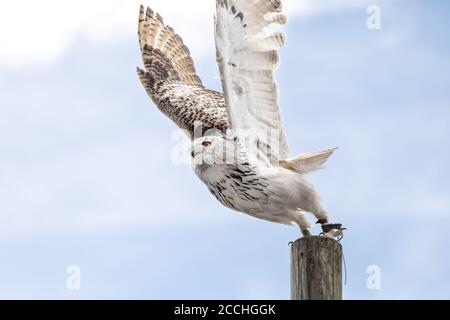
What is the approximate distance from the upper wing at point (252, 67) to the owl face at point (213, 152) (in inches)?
10.8

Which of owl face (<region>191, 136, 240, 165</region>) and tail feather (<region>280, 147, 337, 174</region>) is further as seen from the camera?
tail feather (<region>280, 147, 337, 174</region>)

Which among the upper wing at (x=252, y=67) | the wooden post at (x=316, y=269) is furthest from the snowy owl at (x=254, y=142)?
the wooden post at (x=316, y=269)

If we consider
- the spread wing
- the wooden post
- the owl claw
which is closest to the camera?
the wooden post

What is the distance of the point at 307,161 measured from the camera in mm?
9523

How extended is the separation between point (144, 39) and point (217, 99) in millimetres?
1707

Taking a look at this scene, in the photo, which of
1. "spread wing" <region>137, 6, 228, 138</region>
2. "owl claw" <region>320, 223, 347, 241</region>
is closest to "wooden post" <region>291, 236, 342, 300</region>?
"owl claw" <region>320, 223, 347, 241</region>

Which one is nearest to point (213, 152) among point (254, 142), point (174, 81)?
point (254, 142)

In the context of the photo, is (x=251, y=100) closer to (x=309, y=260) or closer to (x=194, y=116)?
(x=194, y=116)

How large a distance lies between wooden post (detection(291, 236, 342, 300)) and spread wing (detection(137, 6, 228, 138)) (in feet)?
11.3

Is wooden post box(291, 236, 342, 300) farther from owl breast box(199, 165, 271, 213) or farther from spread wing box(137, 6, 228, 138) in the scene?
spread wing box(137, 6, 228, 138)

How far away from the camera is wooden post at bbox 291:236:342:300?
22.1 ft

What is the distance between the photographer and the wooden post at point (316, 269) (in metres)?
6.73

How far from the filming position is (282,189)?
907 cm
